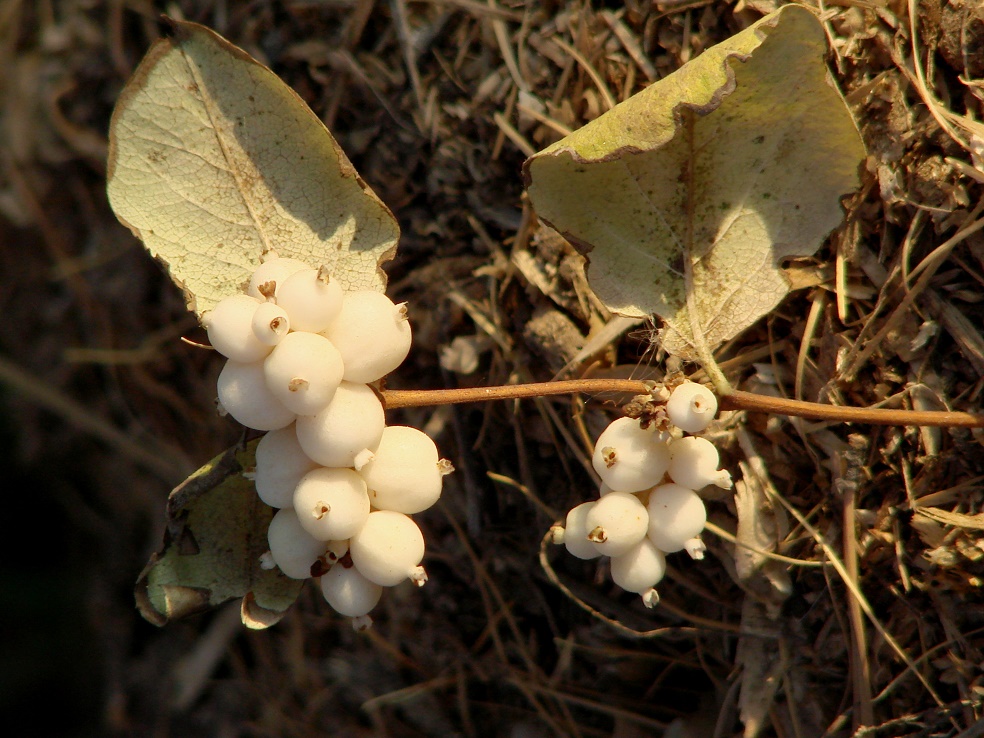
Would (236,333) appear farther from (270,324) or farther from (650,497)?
(650,497)

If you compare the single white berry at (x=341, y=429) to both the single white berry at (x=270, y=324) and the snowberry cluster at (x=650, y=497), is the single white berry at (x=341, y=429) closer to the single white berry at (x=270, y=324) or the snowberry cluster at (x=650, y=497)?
the single white berry at (x=270, y=324)

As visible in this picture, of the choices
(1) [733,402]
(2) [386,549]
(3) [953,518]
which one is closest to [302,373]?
(2) [386,549]

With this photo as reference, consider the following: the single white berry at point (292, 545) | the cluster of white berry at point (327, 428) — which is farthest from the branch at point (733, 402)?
the single white berry at point (292, 545)

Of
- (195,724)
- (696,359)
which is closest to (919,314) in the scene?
(696,359)

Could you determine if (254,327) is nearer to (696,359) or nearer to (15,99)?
(696,359)

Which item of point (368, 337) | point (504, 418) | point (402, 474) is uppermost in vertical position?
point (368, 337)

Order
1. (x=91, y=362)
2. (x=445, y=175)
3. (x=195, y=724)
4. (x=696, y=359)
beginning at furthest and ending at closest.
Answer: (x=91, y=362) < (x=195, y=724) < (x=445, y=175) < (x=696, y=359)

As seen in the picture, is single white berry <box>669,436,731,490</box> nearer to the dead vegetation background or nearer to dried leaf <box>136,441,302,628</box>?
the dead vegetation background
